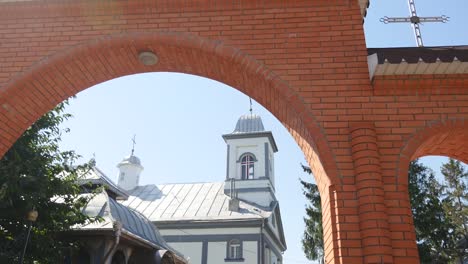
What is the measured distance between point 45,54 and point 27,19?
22.5 inches

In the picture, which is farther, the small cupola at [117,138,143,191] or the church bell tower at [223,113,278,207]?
the small cupola at [117,138,143,191]

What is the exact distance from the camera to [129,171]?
3500 centimetres

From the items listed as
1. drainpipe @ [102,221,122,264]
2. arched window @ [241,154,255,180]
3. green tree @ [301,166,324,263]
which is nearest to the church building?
arched window @ [241,154,255,180]

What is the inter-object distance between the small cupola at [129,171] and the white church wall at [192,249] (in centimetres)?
946

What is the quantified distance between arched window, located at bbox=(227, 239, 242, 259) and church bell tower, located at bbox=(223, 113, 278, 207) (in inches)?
158

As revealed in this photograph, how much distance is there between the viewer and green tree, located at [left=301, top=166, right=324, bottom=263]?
18266 mm

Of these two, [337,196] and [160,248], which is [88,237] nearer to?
[160,248]

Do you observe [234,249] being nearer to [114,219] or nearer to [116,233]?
[114,219]

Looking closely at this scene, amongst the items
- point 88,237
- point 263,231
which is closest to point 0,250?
point 88,237

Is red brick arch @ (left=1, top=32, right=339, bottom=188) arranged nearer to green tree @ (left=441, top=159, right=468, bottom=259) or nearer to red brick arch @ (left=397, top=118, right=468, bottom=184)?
red brick arch @ (left=397, top=118, right=468, bottom=184)

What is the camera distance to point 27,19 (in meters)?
Result: 4.62

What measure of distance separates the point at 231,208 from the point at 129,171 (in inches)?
492

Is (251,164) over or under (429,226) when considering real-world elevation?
over

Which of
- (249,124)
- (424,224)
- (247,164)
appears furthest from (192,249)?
(424,224)
